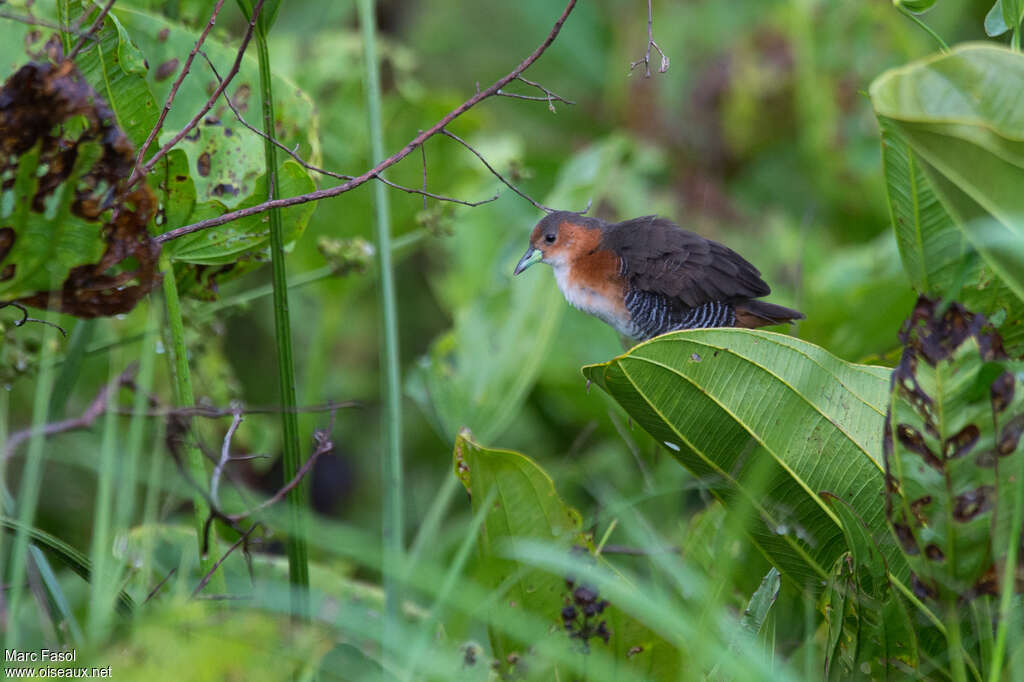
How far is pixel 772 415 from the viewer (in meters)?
1.30

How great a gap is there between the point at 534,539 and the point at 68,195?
30.0 inches

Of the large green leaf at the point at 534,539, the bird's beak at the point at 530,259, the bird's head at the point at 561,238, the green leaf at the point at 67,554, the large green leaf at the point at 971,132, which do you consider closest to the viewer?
the large green leaf at the point at 971,132

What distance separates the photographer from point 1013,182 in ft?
3.22

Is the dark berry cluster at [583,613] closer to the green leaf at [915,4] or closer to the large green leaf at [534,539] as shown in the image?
the large green leaf at [534,539]

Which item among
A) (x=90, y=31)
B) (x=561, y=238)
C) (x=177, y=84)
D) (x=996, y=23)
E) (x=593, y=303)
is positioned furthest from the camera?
(x=561, y=238)

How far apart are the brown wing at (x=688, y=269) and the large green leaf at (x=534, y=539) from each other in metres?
0.47

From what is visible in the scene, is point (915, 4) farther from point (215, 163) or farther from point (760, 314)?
point (215, 163)

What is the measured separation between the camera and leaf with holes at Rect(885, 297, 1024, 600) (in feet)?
3.43

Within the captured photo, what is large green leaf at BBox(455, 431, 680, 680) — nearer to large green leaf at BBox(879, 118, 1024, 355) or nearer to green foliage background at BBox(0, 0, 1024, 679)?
green foliage background at BBox(0, 0, 1024, 679)

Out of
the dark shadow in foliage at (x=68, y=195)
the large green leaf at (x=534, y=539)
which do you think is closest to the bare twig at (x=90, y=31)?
the dark shadow in foliage at (x=68, y=195)

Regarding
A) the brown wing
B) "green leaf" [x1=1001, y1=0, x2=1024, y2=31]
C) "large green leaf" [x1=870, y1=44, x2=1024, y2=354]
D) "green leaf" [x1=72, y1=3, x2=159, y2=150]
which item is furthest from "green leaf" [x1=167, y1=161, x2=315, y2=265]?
"green leaf" [x1=1001, y1=0, x2=1024, y2=31]

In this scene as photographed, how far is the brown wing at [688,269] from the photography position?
5.55ft

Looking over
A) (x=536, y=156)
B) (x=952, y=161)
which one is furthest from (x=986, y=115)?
(x=536, y=156)

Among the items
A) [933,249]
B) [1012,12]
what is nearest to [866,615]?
[933,249]
